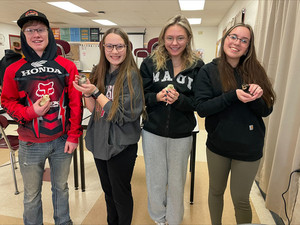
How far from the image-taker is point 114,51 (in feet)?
4.10

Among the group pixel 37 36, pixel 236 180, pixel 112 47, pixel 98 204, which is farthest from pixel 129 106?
pixel 98 204

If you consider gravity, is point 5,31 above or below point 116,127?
above

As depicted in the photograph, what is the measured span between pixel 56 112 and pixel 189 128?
2.89 feet

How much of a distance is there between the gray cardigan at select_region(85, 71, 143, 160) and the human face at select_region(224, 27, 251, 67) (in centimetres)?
57

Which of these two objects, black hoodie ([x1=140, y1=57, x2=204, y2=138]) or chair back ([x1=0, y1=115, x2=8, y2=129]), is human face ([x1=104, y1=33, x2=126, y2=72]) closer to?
black hoodie ([x1=140, y1=57, x2=204, y2=138])

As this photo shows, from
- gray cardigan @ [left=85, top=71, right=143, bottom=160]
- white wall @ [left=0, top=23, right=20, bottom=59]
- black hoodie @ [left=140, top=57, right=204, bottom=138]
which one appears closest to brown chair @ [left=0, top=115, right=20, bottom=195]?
gray cardigan @ [left=85, top=71, right=143, bottom=160]

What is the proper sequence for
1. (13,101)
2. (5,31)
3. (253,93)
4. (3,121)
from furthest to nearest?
(5,31), (3,121), (13,101), (253,93)

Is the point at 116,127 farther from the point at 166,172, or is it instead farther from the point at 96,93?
the point at 166,172

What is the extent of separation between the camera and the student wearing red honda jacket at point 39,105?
1274 millimetres

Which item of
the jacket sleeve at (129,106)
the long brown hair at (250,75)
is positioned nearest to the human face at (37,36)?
the jacket sleeve at (129,106)

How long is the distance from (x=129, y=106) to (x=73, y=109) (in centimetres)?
41

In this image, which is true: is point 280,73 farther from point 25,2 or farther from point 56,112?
point 25,2

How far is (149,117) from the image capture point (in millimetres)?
1425

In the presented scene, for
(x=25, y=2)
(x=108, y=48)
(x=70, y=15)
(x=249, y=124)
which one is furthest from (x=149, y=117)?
(x=70, y=15)
